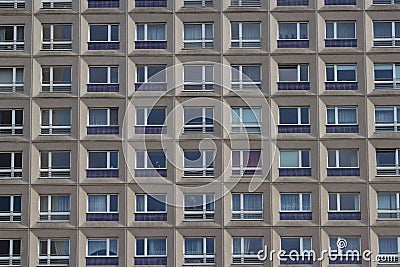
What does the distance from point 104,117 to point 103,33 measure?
4.02 m

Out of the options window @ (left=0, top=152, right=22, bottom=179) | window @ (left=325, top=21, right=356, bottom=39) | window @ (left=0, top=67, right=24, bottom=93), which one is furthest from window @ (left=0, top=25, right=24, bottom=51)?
window @ (left=325, top=21, right=356, bottom=39)

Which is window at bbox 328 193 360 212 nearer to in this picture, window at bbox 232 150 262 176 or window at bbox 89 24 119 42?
window at bbox 232 150 262 176

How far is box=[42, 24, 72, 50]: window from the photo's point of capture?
58.6 metres

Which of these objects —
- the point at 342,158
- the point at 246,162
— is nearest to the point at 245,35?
the point at 246,162

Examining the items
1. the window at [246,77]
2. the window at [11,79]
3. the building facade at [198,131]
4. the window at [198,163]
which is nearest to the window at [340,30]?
the building facade at [198,131]

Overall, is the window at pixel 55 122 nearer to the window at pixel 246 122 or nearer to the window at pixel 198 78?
the window at pixel 198 78

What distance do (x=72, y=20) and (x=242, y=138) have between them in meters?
9.77

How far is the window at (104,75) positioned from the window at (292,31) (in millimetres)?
7975

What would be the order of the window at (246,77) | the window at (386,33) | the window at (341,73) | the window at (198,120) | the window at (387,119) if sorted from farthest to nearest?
the window at (386,33), the window at (341,73), the window at (246,77), the window at (198,120), the window at (387,119)

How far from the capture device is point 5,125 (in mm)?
58062

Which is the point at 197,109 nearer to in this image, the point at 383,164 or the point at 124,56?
the point at 124,56

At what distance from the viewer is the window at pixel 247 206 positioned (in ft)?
188

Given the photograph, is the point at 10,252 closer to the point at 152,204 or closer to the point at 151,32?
the point at 152,204

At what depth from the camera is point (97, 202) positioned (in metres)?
57.5
